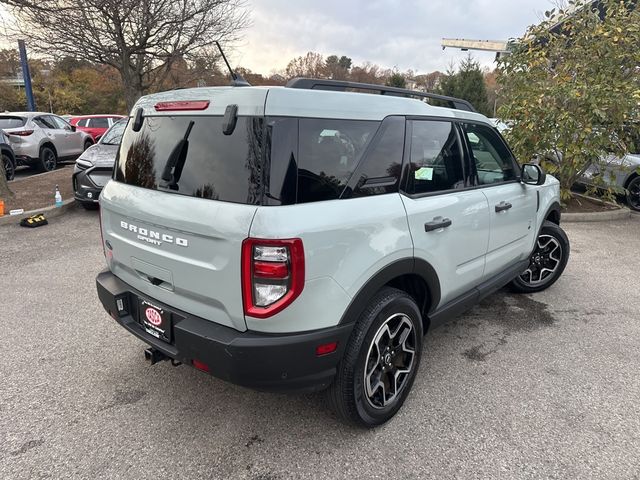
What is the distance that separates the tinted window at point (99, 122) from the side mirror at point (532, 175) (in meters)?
17.4

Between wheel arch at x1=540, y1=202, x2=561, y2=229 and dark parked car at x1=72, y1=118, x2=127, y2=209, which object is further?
dark parked car at x1=72, y1=118, x2=127, y2=209

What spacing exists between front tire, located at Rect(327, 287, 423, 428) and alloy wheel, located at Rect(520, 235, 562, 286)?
2.41 meters

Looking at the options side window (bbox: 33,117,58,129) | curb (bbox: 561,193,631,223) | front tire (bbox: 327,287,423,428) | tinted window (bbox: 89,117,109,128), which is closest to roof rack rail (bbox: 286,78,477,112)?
front tire (bbox: 327,287,423,428)

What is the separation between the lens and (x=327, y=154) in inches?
84.4

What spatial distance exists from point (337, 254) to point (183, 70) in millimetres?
15309

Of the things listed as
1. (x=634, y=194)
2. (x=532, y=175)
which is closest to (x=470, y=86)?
(x=634, y=194)

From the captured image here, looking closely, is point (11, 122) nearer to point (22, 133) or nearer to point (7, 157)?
point (22, 133)

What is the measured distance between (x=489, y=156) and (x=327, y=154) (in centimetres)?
187

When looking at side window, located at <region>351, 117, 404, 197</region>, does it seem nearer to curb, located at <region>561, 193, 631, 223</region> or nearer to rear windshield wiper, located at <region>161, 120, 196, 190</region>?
rear windshield wiper, located at <region>161, 120, 196, 190</region>

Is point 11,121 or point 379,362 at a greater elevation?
point 11,121

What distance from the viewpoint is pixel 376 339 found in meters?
2.37

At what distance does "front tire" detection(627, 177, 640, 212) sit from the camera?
8.94 metres

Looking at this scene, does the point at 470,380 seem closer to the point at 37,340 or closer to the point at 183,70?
the point at 37,340

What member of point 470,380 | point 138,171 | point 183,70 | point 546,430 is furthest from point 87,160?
point 183,70
